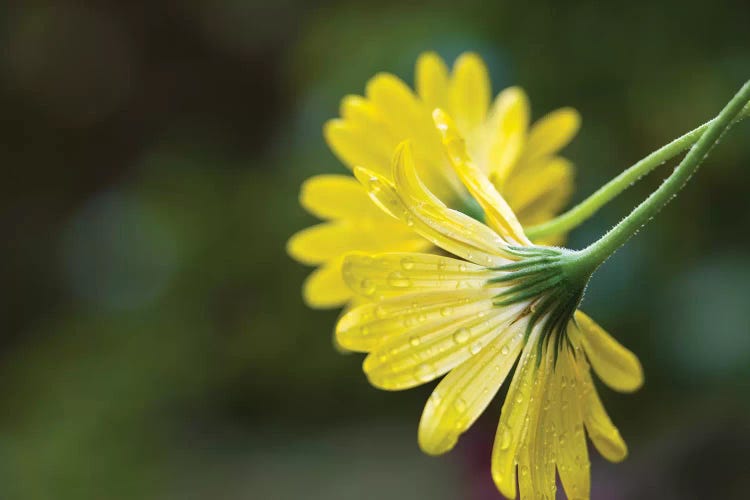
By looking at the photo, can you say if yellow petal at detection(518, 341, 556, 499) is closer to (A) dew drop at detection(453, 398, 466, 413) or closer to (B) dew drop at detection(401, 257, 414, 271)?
(A) dew drop at detection(453, 398, 466, 413)

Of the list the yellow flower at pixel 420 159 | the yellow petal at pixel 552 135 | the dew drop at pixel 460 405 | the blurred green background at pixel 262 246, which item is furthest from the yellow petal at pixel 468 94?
the blurred green background at pixel 262 246

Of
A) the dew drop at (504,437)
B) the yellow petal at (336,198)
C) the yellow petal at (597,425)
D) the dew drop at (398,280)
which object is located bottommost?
the yellow petal at (597,425)

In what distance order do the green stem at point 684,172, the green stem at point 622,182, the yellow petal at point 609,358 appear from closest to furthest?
the green stem at point 684,172
the green stem at point 622,182
the yellow petal at point 609,358

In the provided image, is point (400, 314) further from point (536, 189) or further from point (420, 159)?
point (536, 189)

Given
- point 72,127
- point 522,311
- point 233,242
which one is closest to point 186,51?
point 72,127

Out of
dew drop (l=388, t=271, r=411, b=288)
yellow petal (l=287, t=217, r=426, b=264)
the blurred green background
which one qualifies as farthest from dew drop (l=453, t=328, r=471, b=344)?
the blurred green background

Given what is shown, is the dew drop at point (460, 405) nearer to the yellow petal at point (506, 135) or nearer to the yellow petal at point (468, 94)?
the yellow petal at point (506, 135)
